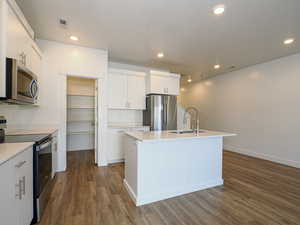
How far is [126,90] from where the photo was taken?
12.8 ft

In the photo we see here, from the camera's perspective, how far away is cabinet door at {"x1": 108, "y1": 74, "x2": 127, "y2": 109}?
3.75m

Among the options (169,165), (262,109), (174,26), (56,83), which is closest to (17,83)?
(56,83)

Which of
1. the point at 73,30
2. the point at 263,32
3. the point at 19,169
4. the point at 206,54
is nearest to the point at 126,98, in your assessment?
the point at 73,30

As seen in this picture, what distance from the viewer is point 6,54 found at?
1.50 meters

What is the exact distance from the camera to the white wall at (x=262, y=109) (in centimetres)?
348

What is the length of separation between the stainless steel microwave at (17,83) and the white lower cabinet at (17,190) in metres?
0.65

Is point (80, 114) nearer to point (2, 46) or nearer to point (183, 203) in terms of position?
point (2, 46)

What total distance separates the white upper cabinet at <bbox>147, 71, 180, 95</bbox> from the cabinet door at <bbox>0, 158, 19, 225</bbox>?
3.28 meters

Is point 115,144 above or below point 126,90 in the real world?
below

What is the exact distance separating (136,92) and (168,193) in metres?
2.69

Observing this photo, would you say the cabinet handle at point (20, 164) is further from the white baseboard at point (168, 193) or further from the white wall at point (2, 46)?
the white baseboard at point (168, 193)

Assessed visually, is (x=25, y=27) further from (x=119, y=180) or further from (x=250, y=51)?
(x=250, y=51)

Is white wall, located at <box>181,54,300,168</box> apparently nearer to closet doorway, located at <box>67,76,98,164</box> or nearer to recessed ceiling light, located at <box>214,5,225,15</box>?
recessed ceiling light, located at <box>214,5,225,15</box>

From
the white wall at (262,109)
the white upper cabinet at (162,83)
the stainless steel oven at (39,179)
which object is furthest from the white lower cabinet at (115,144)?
the white wall at (262,109)
